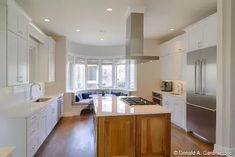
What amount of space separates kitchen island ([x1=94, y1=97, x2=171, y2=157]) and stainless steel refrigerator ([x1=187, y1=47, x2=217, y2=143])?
125 centimetres

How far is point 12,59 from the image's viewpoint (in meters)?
2.97

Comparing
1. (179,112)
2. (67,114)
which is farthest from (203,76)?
(67,114)

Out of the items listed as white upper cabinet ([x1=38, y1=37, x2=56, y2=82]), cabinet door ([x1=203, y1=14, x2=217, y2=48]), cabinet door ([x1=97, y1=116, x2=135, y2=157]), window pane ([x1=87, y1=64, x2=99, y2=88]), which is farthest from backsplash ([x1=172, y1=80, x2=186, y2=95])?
white upper cabinet ([x1=38, y1=37, x2=56, y2=82])

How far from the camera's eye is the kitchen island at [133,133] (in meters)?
2.97

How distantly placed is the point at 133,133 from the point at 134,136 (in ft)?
0.17

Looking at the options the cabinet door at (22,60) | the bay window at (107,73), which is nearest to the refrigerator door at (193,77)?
the cabinet door at (22,60)

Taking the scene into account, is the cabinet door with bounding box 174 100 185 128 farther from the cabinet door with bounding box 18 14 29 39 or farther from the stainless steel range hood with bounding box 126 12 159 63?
the cabinet door with bounding box 18 14 29 39

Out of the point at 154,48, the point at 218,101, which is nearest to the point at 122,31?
the point at 154,48

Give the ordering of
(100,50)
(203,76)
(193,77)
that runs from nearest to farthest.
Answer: (203,76)
(193,77)
(100,50)

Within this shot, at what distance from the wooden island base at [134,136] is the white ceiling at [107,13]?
2156 millimetres

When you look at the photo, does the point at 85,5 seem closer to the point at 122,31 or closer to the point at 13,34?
the point at 13,34

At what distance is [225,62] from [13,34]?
142 inches

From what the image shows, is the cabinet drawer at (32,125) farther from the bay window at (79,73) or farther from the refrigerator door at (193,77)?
the bay window at (79,73)

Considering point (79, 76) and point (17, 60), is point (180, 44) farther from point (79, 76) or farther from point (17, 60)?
point (79, 76)
